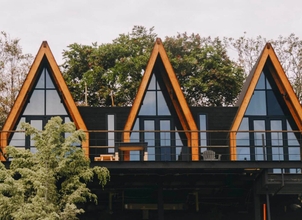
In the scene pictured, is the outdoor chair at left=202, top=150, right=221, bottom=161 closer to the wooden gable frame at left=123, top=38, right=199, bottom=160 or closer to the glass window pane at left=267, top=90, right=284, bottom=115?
the wooden gable frame at left=123, top=38, right=199, bottom=160

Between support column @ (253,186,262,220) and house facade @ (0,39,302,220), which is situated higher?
house facade @ (0,39,302,220)

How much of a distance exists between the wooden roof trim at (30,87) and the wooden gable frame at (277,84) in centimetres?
600

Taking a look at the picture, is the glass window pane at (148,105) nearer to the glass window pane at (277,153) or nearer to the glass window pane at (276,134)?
the glass window pane at (276,134)

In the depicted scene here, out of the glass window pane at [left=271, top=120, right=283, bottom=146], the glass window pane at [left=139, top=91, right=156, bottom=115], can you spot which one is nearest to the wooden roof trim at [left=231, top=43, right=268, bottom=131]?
the glass window pane at [left=271, top=120, right=283, bottom=146]

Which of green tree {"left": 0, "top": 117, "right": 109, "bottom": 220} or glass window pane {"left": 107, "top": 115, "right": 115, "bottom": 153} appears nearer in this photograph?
green tree {"left": 0, "top": 117, "right": 109, "bottom": 220}

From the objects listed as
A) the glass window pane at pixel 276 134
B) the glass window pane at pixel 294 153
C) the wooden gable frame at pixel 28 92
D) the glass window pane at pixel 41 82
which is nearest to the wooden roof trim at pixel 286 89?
the glass window pane at pixel 276 134

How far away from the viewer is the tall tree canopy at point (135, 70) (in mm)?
45594

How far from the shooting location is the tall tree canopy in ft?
150

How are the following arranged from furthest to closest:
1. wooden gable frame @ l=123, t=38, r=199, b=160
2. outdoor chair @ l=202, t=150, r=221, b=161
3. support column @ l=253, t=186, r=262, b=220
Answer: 1. wooden gable frame @ l=123, t=38, r=199, b=160
2. outdoor chair @ l=202, t=150, r=221, b=161
3. support column @ l=253, t=186, r=262, b=220

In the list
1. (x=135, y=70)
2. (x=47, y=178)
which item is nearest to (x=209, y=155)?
(x=47, y=178)

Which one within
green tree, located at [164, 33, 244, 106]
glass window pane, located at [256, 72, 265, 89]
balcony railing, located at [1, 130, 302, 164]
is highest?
green tree, located at [164, 33, 244, 106]

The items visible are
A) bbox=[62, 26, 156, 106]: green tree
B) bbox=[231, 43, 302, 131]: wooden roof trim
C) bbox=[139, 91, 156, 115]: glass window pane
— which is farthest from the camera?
bbox=[62, 26, 156, 106]: green tree

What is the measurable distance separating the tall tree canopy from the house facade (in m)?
13.7

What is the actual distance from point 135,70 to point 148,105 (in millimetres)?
14591
